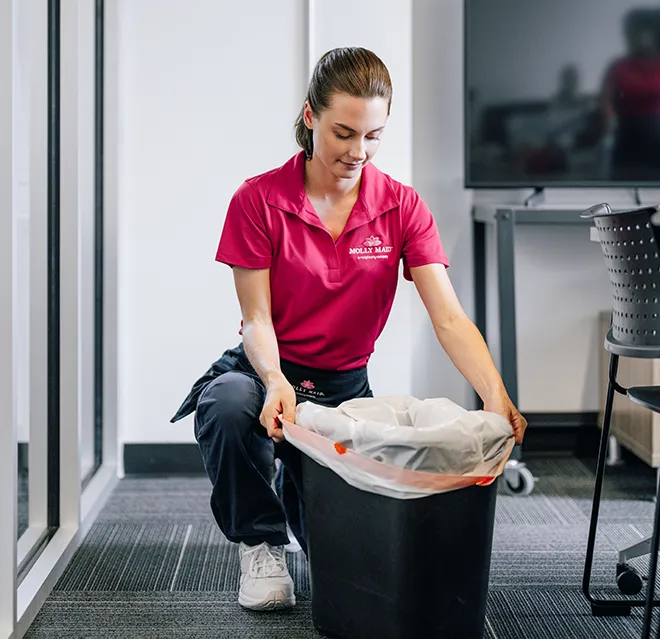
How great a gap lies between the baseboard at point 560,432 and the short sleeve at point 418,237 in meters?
1.37

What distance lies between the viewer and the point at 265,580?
184cm

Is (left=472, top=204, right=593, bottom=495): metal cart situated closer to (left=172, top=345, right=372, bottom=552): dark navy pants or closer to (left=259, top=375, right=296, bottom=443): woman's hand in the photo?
(left=172, top=345, right=372, bottom=552): dark navy pants

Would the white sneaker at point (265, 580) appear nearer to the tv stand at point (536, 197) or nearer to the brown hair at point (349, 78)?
the brown hair at point (349, 78)

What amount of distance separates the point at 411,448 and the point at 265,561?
0.56 meters

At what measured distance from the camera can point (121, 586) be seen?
77.6 inches

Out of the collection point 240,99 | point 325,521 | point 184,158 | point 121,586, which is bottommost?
point 121,586

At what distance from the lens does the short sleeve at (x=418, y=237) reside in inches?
75.0

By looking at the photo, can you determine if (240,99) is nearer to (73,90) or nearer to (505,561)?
(73,90)

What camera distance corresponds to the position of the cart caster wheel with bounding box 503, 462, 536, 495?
264 cm

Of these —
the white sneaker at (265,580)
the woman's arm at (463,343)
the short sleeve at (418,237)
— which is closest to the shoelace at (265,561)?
the white sneaker at (265,580)

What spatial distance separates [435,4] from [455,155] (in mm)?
482

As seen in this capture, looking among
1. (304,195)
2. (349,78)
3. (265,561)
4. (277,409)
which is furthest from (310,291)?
(265,561)

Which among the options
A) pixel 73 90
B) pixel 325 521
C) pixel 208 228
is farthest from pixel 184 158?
pixel 325 521

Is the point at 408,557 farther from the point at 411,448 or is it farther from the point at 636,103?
the point at 636,103
